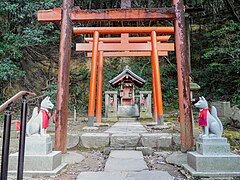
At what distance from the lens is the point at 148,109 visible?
1019cm

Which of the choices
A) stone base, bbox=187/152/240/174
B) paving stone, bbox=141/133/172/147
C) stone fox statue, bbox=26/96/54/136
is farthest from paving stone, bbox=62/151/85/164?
stone base, bbox=187/152/240/174

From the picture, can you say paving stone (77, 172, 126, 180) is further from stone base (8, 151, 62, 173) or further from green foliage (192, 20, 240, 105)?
green foliage (192, 20, 240, 105)

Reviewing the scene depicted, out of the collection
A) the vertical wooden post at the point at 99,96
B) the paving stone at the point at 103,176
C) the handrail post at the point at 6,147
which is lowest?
the paving stone at the point at 103,176

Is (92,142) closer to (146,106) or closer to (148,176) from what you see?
(148,176)

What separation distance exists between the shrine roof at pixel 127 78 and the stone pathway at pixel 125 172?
6729mm

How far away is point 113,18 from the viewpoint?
376 cm

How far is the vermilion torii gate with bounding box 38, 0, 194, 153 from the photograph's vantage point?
11.1 feet

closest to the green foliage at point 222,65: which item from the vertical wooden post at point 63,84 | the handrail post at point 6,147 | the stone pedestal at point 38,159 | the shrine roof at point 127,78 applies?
the shrine roof at point 127,78

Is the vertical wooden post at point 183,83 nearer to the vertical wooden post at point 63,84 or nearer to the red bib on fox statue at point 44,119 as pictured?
the vertical wooden post at point 63,84

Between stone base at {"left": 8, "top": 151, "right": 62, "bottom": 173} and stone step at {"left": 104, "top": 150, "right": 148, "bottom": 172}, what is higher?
stone base at {"left": 8, "top": 151, "right": 62, "bottom": 173}

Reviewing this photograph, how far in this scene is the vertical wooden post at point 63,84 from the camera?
3.38 meters

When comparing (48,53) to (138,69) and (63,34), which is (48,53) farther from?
(63,34)

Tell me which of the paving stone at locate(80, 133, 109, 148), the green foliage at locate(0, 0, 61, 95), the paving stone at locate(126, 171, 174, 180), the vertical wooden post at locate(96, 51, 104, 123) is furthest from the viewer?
the green foliage at locate(0, 0, 61, 95)

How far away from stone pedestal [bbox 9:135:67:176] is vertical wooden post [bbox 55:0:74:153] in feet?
1.71
